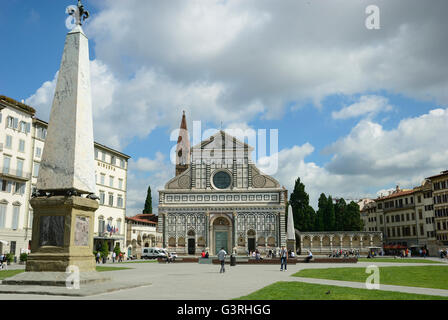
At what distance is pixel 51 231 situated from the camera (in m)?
12.4

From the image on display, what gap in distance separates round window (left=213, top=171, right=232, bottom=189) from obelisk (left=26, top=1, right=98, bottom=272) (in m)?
46.0

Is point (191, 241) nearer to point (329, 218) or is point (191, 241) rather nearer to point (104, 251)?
point (104, 251)

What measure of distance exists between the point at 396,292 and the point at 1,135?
34.2 m

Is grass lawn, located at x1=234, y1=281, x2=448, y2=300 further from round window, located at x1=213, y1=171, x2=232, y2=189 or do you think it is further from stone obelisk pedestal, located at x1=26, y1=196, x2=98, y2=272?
round window, located at x1=213, y1=171, x2=232, y2=189

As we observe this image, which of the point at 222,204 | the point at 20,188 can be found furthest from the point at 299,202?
the point at 20,188

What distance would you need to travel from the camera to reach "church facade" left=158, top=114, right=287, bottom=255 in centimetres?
5712

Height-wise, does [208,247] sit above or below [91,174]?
below

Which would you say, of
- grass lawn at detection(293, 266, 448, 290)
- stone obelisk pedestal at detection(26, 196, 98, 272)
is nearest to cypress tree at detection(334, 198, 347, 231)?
grass lawn at detection(293, 266, 448, 290)

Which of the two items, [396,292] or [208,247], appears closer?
[396,292]

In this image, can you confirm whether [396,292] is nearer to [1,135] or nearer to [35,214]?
[35,214]

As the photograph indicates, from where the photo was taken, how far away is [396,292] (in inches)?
445

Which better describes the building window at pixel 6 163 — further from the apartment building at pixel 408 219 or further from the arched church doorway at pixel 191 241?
the apartment building at pixel 408 219
